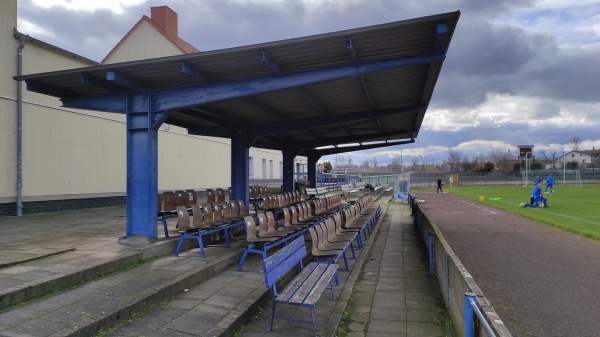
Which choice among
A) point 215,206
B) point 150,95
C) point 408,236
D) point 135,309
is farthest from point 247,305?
point 408,236

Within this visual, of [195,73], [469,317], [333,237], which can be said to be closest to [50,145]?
[195,73]

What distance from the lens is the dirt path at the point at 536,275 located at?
4.86m

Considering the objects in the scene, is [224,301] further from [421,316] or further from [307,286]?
[421,316]

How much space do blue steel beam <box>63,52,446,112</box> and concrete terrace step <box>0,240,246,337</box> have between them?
2810 millimetres

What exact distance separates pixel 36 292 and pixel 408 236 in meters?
9.05

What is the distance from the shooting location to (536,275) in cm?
703

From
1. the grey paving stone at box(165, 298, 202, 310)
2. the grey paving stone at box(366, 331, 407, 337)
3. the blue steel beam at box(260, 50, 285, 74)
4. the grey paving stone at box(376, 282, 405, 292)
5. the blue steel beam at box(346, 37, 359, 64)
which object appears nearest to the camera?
the grey paving stone at box(366, 331, 407, 337)

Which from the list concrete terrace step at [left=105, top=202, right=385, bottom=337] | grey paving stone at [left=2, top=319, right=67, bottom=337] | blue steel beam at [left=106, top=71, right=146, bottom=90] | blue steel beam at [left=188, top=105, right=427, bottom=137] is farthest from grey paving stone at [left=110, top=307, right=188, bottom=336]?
blue steel beam at [left=188, top=105, right=427, bottom=137]

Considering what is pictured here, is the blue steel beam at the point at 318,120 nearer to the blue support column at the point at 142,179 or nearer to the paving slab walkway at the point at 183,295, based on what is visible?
the blue support column at the point at 142,179

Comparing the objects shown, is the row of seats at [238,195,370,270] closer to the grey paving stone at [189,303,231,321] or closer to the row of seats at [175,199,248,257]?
the row of seats at [175,199,248,257]

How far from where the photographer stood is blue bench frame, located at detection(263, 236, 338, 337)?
4.17 metres

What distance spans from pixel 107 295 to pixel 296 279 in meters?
2.25

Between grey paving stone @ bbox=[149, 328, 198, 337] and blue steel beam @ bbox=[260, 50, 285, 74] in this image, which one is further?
blue steel beam @ bbox=[260, 50, 285, 74]

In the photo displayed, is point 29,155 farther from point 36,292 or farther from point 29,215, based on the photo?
point 36,292
